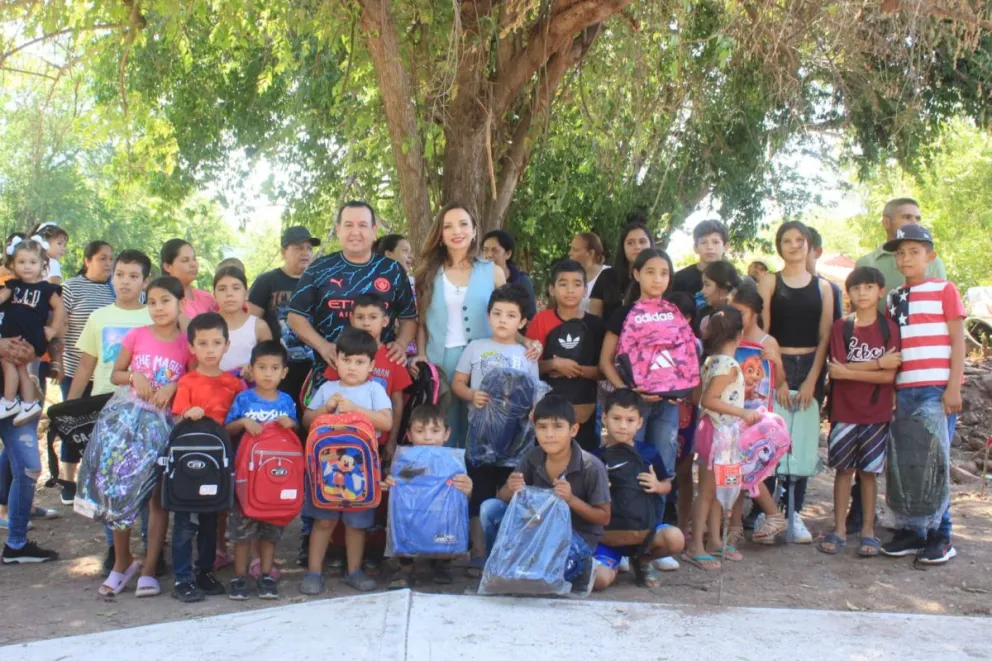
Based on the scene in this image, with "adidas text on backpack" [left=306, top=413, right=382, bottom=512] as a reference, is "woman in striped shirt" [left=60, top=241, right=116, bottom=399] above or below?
above

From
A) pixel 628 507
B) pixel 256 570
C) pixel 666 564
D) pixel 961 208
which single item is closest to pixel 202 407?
pixel 256 570

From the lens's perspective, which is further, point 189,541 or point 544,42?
point 544,42

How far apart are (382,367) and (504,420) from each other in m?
0.71

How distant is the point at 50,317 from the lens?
5.85 meters

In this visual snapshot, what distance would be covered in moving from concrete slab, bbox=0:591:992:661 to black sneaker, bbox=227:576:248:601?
370 mm

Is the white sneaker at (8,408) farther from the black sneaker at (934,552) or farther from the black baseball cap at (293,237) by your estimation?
the black sneaker at (934,552)

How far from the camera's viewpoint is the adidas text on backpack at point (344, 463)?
4660 mm

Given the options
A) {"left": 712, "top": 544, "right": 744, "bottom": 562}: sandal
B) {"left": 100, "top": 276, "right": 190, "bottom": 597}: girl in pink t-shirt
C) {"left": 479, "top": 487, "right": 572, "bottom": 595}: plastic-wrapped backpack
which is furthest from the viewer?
{"left": 712, "top": 544, "right": 744, "bottom": 562}: sandal

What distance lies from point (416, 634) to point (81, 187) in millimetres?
20499

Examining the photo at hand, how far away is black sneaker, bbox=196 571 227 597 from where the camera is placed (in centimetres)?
474

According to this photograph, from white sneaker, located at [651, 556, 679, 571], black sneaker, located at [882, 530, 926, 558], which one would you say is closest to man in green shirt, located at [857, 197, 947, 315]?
black sneaker, located at [882, 530, 926, 558]

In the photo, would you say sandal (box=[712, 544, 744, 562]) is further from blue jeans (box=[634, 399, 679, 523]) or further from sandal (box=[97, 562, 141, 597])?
sandal (box=[97, 562, 141, 597])

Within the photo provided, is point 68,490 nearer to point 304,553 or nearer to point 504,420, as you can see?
point 304,553

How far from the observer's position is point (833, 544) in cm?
569
